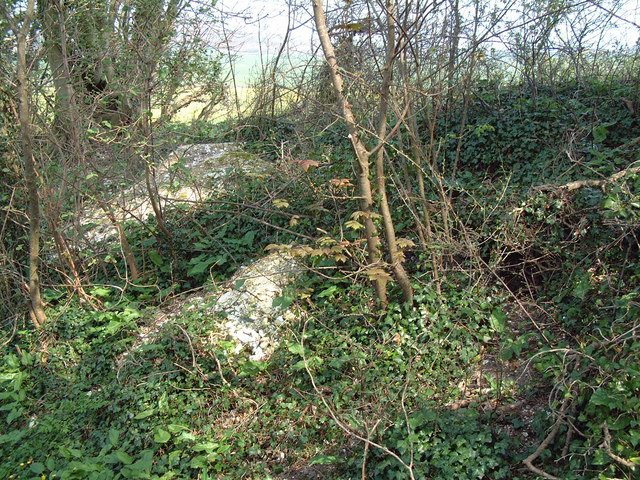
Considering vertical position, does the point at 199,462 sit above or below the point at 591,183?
below

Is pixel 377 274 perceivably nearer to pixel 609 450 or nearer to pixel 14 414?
pixel 609 450

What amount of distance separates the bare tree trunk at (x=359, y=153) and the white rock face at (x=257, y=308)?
76 centimetres

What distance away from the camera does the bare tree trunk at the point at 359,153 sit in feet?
14.8

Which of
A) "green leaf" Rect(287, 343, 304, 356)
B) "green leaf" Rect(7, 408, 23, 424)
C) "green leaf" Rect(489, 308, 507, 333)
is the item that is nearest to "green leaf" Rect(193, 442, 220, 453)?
"green leaf" Rect(287, 343, 304, 356)

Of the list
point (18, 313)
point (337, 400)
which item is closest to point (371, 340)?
point (337, 400)

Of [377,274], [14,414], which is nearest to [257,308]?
[377,274]

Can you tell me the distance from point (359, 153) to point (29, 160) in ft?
12.1

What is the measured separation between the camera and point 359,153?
4684 millimetres

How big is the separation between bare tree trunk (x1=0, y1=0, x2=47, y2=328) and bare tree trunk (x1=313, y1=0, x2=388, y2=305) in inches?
126

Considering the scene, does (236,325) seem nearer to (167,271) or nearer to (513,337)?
(167,271)

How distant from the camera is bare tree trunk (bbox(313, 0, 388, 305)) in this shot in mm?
4516

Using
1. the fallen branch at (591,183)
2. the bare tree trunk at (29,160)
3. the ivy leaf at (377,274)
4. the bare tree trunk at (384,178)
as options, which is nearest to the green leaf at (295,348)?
the ivy leaf at (377,274)

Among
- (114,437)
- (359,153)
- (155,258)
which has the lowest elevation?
(114,437)

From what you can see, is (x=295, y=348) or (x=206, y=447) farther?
(x=295, y=348)
